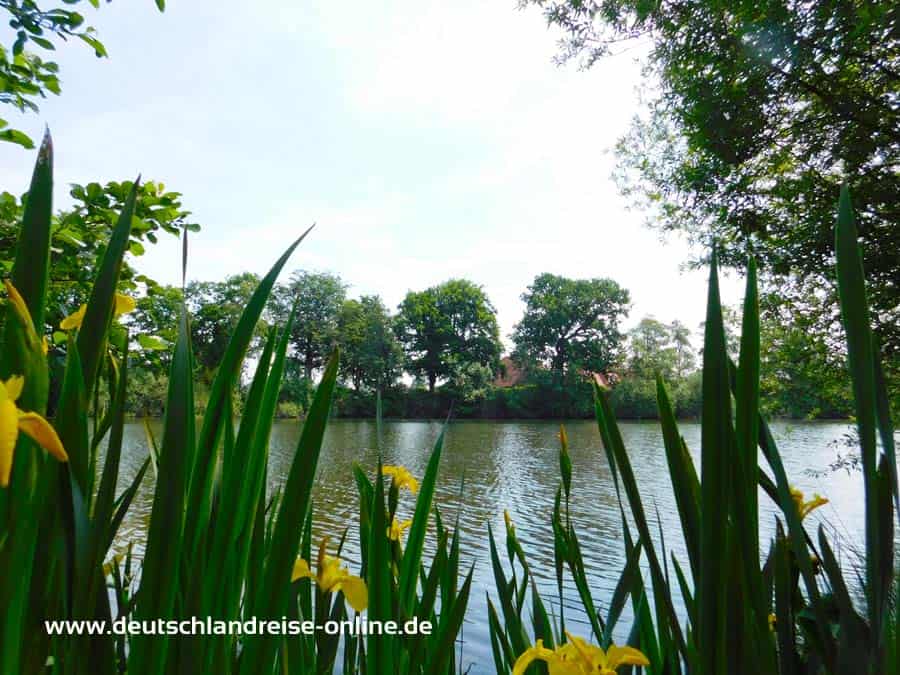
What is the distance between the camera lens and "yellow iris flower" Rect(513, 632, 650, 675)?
1.32ft

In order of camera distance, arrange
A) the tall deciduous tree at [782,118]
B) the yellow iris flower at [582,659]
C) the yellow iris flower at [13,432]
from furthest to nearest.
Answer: the tall deciduous tree at [782,118] → the yellow iris flower at [582,659] → the yellow iris flower at [13,432]

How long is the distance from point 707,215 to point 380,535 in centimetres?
525

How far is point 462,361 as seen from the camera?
102 ft

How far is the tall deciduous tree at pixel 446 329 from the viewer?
3164 centimetres

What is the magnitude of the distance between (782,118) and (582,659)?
499 centimetres

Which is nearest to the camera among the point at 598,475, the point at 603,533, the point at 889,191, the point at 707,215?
the point at 889,191

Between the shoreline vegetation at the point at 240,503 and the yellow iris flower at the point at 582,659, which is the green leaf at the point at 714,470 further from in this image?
the yellow iris flower at the point at 582,659

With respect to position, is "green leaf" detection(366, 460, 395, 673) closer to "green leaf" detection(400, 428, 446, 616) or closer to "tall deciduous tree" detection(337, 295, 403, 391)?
"green leaf" detection(400, 428, 446, 616)

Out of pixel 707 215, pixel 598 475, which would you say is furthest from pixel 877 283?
pixel 598 475

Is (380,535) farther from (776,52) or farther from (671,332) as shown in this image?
(671,332)

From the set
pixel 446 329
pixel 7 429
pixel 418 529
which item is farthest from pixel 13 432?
pixel 446 329

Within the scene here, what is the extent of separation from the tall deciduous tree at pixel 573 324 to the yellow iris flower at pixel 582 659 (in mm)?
30637

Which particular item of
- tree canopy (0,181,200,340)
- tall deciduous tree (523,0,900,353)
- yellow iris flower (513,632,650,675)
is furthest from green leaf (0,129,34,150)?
tall deciduous tree (523,0,900,353)

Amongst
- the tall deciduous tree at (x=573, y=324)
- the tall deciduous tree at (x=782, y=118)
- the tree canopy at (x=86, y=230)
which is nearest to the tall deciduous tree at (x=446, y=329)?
the tall deciduous tree at (x=573, y=324)
